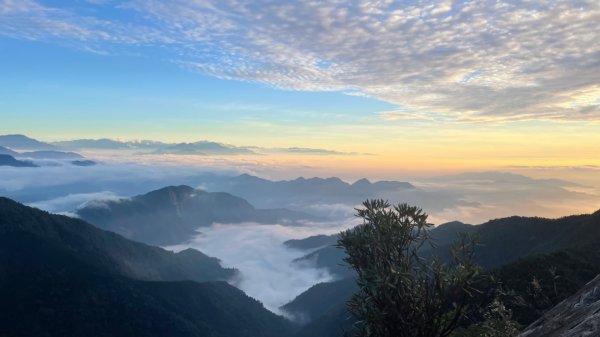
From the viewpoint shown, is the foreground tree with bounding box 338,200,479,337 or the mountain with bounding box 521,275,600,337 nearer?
the mountain with bounding box 521,275,600,337

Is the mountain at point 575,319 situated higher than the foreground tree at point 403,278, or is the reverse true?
the foreground tree at point 403,278

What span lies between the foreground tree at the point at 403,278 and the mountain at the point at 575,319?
6442 millimetres

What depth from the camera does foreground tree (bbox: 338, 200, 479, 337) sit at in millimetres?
23141

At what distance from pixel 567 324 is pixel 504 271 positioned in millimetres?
105461

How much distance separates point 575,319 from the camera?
2811cm

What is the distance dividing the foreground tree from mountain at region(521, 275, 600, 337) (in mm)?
6442

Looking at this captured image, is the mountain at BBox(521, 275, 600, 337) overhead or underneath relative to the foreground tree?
underneath

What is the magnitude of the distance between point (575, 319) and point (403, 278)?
573 inches

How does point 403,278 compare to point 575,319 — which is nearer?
point 403,278

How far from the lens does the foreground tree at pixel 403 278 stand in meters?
23.1

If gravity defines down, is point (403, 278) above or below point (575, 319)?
above

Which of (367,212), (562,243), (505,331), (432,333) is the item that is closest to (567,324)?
(505,331)

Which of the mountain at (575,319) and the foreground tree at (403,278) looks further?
the foreground tree at (403,278)

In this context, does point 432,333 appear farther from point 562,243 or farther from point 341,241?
point 562,243
